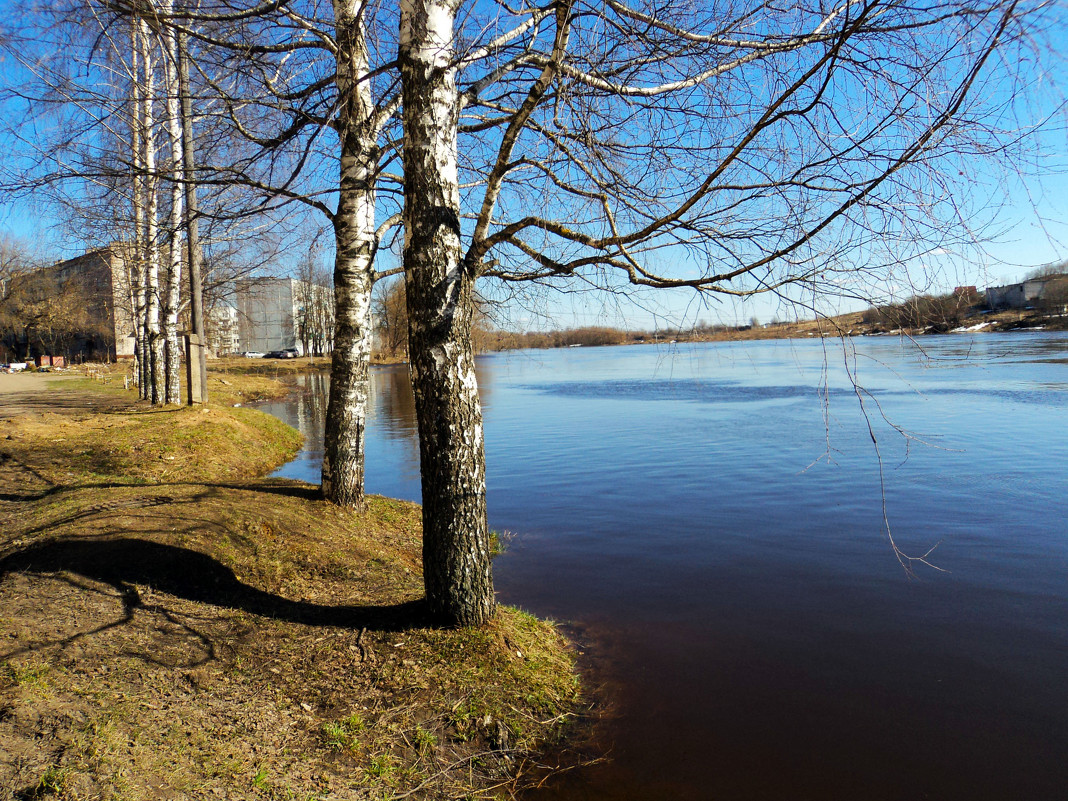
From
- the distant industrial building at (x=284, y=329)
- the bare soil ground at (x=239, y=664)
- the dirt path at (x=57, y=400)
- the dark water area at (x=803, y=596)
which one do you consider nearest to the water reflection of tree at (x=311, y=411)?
the dark water area at (x=803, y=596)

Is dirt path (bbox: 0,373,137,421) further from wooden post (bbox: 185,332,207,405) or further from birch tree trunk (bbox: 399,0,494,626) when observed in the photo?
birch tree trunk (bbox: 399,0,494,626)

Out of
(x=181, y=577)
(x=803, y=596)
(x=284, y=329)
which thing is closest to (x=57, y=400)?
(x=181, y=577)

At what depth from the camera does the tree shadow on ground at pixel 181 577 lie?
4.88 m

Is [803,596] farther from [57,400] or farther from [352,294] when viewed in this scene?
[57,400]

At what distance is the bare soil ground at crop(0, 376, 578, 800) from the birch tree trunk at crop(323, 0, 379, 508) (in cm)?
70

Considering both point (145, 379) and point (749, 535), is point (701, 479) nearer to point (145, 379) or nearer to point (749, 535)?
point (749, 535)

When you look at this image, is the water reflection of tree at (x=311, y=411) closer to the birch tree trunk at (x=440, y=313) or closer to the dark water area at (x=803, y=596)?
the dark water area at (x=803, y=596)

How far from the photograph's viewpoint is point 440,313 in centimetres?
451

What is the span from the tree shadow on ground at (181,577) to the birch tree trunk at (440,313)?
79 centimetres

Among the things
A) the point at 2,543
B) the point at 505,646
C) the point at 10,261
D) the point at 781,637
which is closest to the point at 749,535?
the point at 781,637

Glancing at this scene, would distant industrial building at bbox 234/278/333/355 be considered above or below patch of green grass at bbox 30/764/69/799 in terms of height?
above

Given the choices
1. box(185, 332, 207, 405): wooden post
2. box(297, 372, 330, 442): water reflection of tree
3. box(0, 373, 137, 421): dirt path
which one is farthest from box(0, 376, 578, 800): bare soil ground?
box(0, 373, 137, 421): dirt path

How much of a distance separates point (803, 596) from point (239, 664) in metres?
5.76

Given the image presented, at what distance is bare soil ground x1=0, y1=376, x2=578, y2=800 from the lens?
10.4 feet
